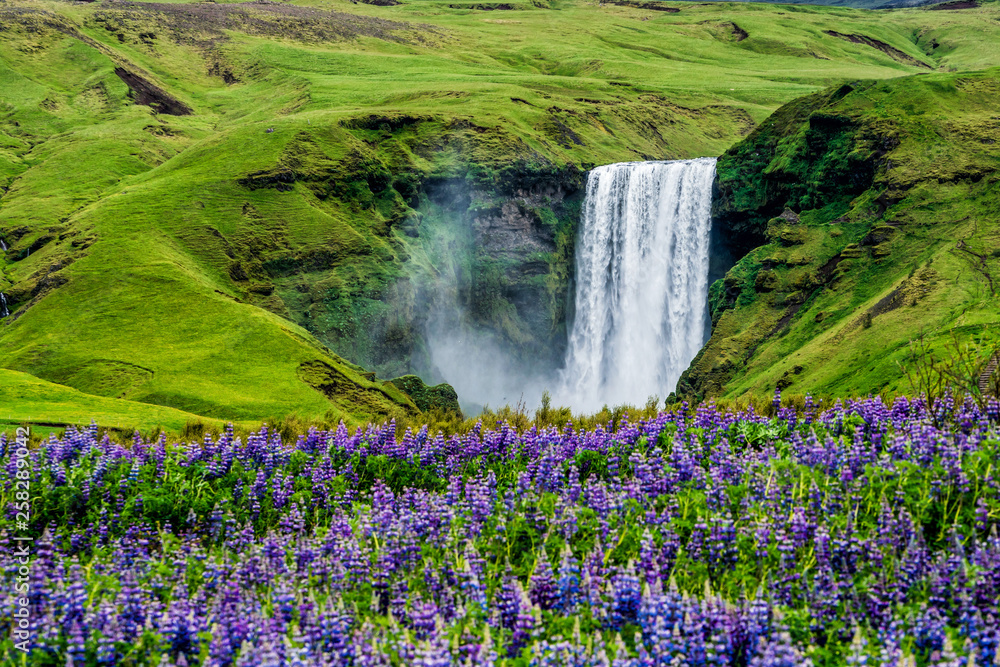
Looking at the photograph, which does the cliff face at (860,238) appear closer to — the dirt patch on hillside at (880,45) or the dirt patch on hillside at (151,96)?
the dirt patch on hillside at (151,96)

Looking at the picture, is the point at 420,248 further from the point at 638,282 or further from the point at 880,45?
the point at 880,45

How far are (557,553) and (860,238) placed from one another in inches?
1359

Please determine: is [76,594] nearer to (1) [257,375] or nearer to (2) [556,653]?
(2) [556,653]

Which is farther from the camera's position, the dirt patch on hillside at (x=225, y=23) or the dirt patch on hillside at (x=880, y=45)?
the dirt patch on hillside at (x=880, y=45)

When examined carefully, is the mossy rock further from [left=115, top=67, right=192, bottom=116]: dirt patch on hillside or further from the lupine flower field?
[left=115, top=67, right=192, bottom=116]: dirt patch on hillside

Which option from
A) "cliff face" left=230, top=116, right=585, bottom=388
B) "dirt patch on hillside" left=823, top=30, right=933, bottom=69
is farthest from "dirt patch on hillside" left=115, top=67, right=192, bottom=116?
"dirt patch on hillside" left=823, top=30, right=933, bottom=69

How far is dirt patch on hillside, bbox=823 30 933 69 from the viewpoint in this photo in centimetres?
17080

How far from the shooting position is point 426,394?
43.5 meters

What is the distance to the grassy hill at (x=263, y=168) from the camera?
4044 centimetres

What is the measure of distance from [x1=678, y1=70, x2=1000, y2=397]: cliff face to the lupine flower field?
1791 centimetres

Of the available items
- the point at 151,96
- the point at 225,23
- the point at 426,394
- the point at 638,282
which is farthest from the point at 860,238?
the point at 225,23

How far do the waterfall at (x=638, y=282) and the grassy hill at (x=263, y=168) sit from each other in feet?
10.1

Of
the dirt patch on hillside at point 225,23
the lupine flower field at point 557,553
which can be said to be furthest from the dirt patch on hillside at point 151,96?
the lupine flower field at point 557,553

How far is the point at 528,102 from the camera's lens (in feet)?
264
